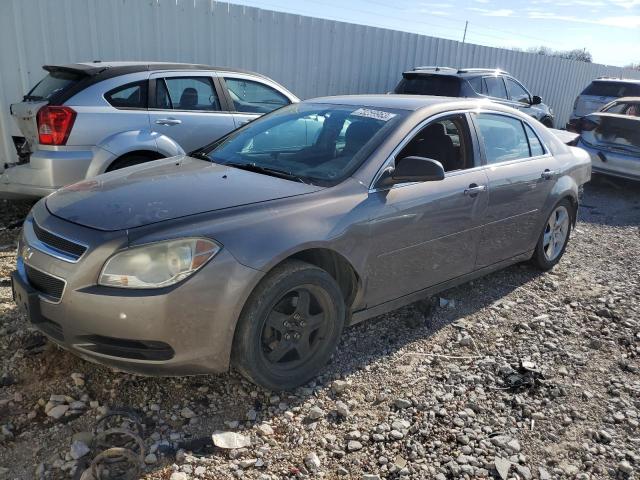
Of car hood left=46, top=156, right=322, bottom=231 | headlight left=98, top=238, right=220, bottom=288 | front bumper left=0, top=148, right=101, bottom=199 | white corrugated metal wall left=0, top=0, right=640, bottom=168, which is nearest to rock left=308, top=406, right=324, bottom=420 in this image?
headlight left=98, top=238, right=220, bottom=288

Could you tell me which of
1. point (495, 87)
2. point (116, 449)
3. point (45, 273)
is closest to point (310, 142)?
point (45, 273)

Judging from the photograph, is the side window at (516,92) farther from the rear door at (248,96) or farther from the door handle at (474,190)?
the door handle at (474,190)

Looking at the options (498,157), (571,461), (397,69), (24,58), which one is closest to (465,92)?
(397,69)

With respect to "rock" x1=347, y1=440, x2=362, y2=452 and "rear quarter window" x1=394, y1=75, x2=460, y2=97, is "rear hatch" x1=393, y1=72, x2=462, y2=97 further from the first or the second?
"rock" x1=347, y1=440, x2=362, y2=452

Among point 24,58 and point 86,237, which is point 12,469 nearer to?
point 86,237

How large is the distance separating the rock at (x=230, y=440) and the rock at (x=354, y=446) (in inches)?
19.9

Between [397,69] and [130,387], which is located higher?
[397,69]

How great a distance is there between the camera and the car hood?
290 cm

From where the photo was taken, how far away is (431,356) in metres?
3.73

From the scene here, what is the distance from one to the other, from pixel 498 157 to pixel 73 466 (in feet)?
12.0

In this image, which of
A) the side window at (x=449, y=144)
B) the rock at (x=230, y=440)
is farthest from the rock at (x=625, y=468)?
the side window at (x=449, y=144)

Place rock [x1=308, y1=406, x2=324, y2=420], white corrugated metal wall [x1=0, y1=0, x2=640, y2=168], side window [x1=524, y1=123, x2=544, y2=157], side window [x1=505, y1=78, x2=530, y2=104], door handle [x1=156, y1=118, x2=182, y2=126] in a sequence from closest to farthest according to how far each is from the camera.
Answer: rock [x1=308, y1=406, x2=324, y2=420]
side window [x1=524, y1=123, x2=544, y2=157]
door handle [x1=156, y1=118, x2=182, y2=126]
white corrugated metal wall [x1=0, y1=0, x2=640, y2=168]
side window [x1=505, y1=78, x2=530, y2=104]

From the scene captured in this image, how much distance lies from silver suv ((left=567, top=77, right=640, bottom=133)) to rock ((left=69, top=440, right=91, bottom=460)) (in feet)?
46.6

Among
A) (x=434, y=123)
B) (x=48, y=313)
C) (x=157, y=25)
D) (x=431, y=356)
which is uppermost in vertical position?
(x=157, y=25)
